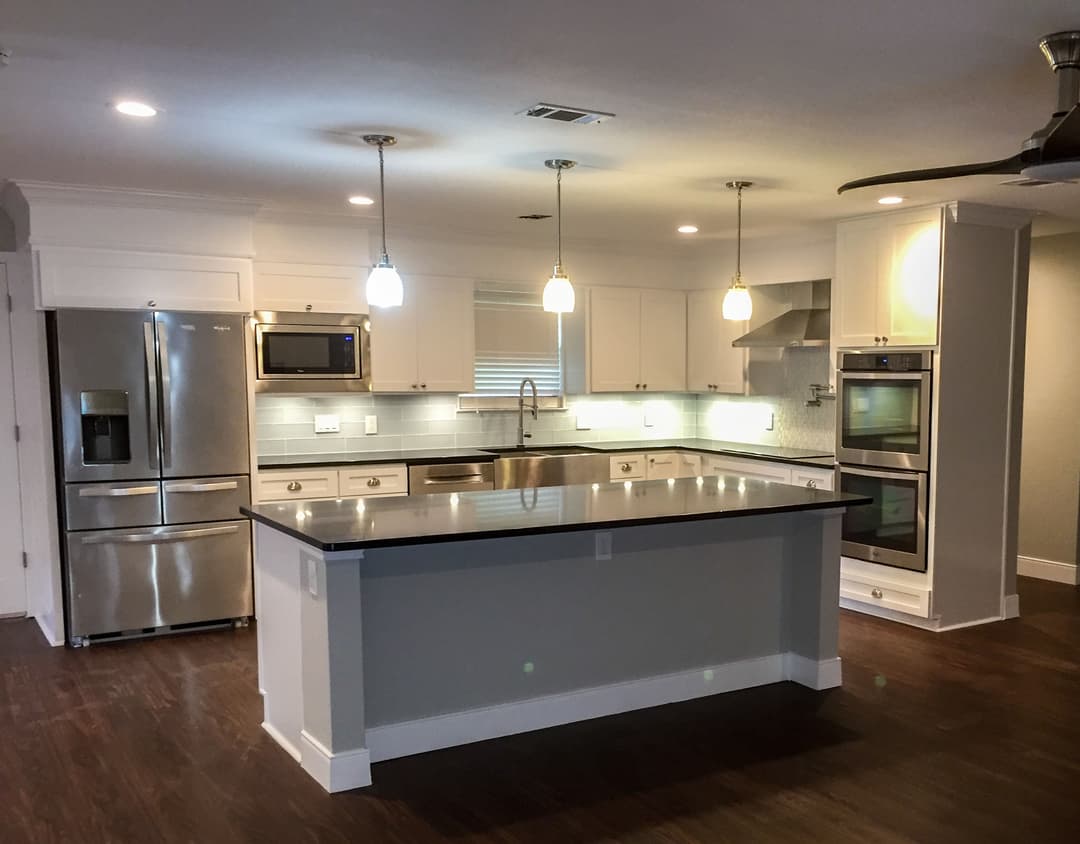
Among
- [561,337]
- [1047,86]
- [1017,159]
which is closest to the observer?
[1017,159]

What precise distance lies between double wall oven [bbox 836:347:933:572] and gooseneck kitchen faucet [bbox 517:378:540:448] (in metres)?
2.21

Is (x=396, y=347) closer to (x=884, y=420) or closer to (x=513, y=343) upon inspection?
(x=513, y=343)

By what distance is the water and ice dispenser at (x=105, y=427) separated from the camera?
4586 millimetres

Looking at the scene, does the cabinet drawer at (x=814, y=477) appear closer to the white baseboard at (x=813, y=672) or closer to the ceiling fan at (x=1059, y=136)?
the white baseboard at (x=813, y=672)

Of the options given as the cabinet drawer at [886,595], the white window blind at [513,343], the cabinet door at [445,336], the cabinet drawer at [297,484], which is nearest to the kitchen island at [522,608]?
the cabinet drawer at [886,595]

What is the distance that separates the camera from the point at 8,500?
5.12 metres

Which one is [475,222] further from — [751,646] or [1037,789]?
[1037,789]

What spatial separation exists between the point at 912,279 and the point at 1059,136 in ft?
9.22

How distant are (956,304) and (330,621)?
3824 millimetres

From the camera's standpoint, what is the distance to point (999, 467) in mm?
5113

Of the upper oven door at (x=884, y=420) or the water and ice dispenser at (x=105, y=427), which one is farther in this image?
the upper oven door at (x=884, y=420)

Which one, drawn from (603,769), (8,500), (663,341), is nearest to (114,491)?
(8,500)

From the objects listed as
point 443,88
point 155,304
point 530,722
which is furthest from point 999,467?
point 155,304

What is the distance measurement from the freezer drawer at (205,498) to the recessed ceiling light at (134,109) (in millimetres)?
2307
